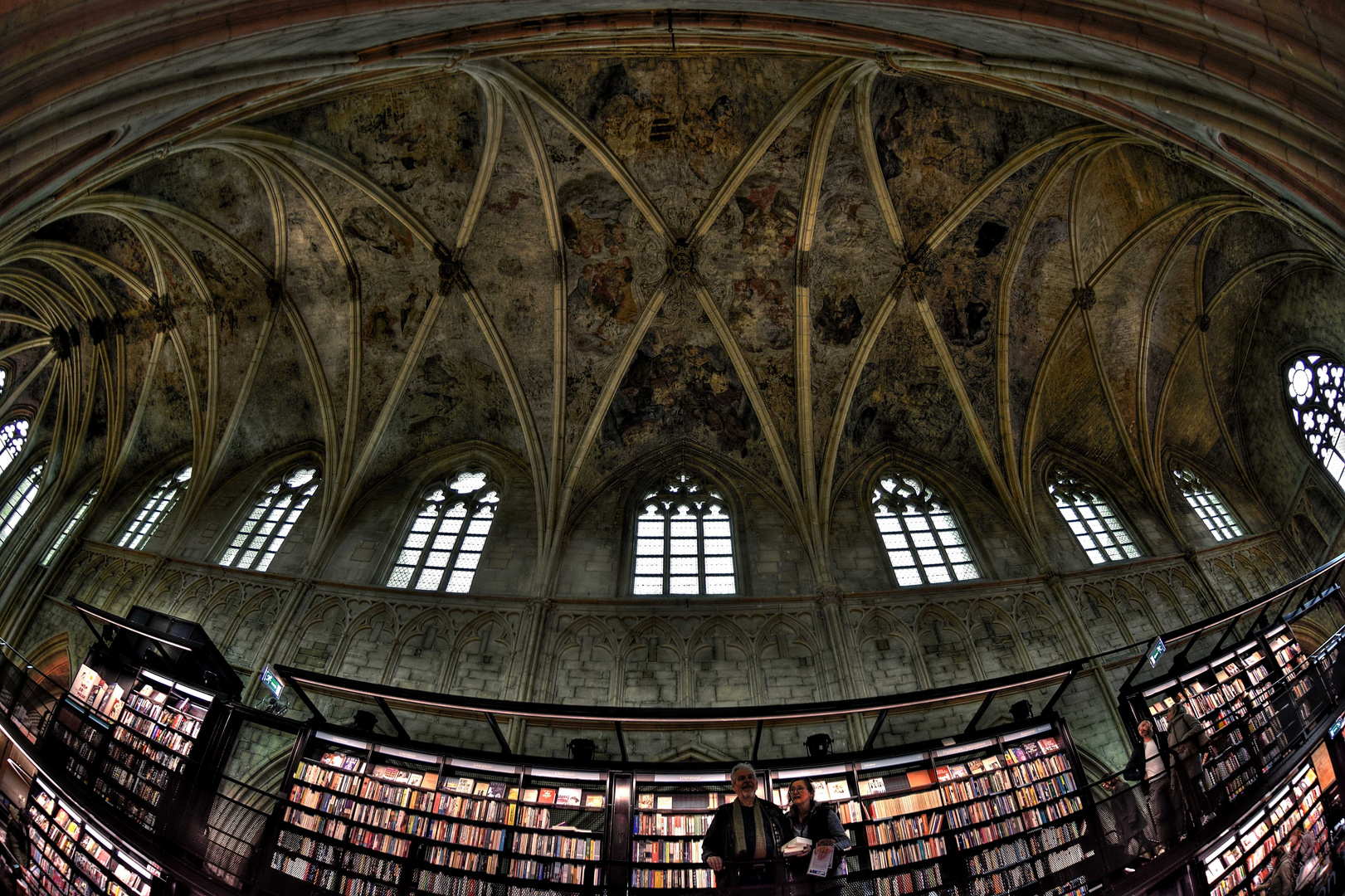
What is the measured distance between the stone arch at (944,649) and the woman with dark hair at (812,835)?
18.9ft

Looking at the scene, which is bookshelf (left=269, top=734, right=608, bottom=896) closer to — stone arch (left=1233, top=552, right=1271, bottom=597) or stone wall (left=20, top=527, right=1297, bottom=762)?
stone wall (left=20, top=527, right=1297, bottom=762)

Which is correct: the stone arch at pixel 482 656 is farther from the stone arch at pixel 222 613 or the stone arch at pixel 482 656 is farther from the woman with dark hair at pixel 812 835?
the woman with dark hair at pixel 812 835

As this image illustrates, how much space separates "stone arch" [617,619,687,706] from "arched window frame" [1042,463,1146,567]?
761cm

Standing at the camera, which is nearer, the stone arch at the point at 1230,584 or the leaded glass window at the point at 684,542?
the stone arch at the point at 1230,584

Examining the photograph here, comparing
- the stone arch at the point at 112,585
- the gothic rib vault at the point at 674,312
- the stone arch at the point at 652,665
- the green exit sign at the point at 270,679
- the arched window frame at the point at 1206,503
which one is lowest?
the green exit sign at the point at 270,679

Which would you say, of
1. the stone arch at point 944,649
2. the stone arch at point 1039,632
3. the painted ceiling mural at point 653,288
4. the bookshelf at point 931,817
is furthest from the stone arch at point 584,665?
the stone arch at point 1039,632

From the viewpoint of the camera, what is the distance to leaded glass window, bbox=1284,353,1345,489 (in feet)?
39.7

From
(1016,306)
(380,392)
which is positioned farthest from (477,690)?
(1016,306)

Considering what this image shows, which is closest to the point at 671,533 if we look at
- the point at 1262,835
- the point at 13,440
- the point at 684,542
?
the point at 684,542

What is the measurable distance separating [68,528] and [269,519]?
388 cm

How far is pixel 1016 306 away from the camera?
550 inches

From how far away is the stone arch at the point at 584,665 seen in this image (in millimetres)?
10820

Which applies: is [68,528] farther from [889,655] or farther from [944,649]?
[944,649]

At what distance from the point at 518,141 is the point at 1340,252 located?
10930 millimetres
